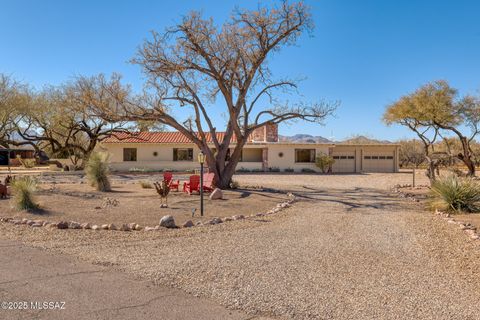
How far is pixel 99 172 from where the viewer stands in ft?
52.8

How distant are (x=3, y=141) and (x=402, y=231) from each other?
97.8 ft

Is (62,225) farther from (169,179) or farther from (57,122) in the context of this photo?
(57,122)

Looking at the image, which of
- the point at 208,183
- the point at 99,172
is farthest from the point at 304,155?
the point at 99,172

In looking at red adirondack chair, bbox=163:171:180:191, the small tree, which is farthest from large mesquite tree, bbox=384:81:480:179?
red adirondack chair, bbox=163:171:180:191

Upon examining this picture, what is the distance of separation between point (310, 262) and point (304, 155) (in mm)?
28630

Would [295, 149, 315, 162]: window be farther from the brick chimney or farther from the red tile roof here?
the red tile roof

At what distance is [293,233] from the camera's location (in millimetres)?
7742

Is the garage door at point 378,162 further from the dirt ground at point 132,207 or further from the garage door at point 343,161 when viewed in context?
the dirt ground at point 132,207

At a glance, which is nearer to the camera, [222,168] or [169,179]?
[169,179]

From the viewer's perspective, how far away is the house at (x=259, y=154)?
1299 inches

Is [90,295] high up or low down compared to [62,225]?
down

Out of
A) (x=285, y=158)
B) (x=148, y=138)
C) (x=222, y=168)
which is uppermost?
(x=148, y=138)

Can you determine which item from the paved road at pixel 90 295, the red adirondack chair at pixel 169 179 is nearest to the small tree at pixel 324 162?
the red adirondack chair at pixel 169 179

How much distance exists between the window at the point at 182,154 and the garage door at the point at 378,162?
1534 cm
